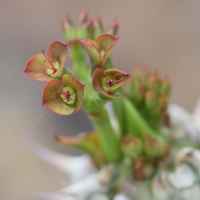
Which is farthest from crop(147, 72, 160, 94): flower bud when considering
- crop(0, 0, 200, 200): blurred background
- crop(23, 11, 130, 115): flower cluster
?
crop(0, 0, 200, 200): blurred background

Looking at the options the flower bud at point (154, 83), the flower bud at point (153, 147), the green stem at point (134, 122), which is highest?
the flower bud at point (154, 83)

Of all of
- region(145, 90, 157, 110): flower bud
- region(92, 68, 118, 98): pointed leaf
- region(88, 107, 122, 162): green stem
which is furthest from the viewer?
region(145, 90, 157, 110): flower bud

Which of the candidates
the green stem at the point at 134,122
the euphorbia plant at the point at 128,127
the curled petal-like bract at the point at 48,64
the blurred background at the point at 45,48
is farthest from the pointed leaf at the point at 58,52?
the blurred background at the point at 45,48

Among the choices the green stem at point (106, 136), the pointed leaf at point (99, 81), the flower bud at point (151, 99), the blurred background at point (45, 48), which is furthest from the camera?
the blurred background at point (45, 48)

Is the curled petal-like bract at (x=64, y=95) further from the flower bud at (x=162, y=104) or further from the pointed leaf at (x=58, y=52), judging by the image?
the flower bud at (x=162, y=104)

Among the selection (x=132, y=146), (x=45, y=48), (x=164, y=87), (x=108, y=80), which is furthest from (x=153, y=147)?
(x=45, y=48)

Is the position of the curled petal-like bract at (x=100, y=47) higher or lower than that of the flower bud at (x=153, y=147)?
higher

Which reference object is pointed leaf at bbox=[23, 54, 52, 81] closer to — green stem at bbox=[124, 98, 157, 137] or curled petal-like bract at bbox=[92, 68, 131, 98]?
curled petal-like bract at bbox=[92, 68, 131, 98]
